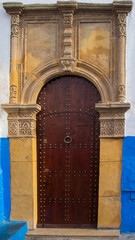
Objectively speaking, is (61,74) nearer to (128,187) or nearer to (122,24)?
(122,24)

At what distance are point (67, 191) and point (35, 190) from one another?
527 millimetres

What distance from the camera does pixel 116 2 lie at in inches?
202

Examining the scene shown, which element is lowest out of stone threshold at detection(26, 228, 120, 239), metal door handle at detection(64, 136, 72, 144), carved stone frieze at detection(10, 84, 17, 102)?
stone threshold at detection(26, 228, 120, 239)

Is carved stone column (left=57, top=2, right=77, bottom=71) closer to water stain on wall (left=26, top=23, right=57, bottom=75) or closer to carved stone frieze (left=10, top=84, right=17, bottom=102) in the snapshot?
water stain on wall (left=26, top=23, right=57, bottom=75)

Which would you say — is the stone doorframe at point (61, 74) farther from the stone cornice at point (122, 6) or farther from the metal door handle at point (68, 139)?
the metal door handle at point (68, 139)

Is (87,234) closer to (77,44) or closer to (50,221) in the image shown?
(50,221)

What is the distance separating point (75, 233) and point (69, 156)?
3.97 ft

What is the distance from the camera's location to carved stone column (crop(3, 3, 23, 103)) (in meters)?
5.29

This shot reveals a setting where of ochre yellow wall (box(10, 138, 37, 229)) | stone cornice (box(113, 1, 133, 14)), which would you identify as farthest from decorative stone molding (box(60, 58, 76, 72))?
ochre yellow wall (box(10, 138, 37, 229))

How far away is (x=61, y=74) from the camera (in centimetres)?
538

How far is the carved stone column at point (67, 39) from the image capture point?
525 centimetres

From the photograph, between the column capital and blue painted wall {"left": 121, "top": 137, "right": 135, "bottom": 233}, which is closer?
blue painted wall {"left": 121, "top": 137, "right": 135, "bottom": 233}

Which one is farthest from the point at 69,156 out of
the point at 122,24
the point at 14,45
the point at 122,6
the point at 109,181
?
the point at 122,6

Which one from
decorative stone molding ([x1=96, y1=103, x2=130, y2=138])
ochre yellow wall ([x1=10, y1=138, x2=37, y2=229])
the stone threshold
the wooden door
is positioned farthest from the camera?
the wooden door
